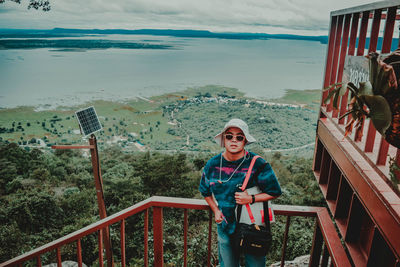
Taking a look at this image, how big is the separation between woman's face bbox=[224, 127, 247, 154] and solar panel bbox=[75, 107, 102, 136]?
3.56 m

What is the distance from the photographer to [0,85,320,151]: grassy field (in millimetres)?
21266

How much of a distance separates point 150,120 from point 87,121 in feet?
69.4

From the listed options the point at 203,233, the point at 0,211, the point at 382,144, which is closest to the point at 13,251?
the point at 0,211

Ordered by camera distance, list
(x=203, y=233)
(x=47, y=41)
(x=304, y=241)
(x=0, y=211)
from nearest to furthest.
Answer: (x=304, y=241), (x=203, y=233), (x=0, y=211), (x=47, y=41)

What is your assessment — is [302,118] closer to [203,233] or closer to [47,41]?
[203,233]

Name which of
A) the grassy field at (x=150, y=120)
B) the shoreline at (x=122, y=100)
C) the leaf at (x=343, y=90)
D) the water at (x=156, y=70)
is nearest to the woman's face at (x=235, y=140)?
the leaf at (x=343, y=90)

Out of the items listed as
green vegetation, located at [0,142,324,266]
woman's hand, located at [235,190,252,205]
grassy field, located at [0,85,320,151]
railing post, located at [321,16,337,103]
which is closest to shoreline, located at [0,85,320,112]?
grassy field, located at [0,85,320,151]

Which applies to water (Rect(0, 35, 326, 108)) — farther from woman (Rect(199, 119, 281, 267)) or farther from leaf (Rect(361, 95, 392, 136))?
leaf (Rect(361, 95, 392, 136))

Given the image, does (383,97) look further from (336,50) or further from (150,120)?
(150,120)

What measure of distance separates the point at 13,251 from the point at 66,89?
1899 cm

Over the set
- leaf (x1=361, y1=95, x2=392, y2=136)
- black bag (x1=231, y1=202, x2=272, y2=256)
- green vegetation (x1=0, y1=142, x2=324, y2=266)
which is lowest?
green vegetation (x1=0, y1=142, x2=324, y2=266)

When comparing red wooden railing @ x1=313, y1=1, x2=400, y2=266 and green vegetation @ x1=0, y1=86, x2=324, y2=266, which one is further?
green vegetation @ x1=0, y1=86, x2=324, y2=266

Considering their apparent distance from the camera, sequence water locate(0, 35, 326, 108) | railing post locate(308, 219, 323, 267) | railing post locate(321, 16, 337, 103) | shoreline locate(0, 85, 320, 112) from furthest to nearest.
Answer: water locate(0, 35, 326, 108) → shoreline locate(0, 85, 320, 112) → railing post locate(321, 16, 337, 103) → railing post locate(308, 219, 323, 267)

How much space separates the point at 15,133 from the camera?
2062 cm
